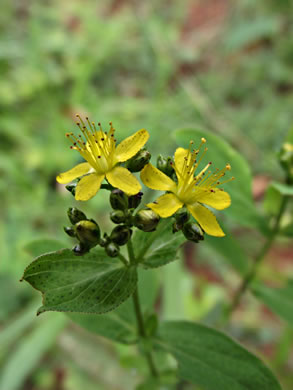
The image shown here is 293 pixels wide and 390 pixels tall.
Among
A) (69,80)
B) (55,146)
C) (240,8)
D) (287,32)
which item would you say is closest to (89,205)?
(55,146)

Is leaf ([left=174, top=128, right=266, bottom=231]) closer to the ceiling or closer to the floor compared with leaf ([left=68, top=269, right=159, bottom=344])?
closer to the ceiling

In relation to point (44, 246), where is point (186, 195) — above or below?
below

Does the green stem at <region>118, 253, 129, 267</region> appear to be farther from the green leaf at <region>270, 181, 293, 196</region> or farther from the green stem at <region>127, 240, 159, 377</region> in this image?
the green leaf at <region>270, 181, 293, 196</region>

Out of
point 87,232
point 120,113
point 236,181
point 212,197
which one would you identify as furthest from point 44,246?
point 120,113

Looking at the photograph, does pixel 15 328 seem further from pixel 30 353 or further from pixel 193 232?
pixel 193 232

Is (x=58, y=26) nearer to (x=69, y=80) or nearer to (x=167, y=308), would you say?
(x=69, y=80)

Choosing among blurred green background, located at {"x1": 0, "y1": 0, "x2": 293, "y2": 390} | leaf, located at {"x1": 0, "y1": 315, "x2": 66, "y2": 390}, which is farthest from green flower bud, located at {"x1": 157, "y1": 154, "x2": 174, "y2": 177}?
leaf, located at {"x1": 0, "y1": 315, "x2": 66, "y2": 390}

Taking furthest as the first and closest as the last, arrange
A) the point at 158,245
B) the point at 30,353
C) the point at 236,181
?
the point at 30,353 < the point at 236,181 < the point at 158,245
